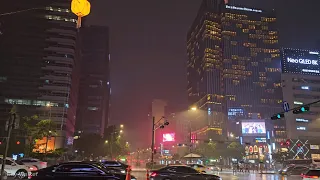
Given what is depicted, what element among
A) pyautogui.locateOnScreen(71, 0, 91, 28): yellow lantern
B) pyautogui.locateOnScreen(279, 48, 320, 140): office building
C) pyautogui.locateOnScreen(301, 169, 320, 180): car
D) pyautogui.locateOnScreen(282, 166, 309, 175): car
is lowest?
pyautogui.locateOnScreen(282, 166, 309, 175): car

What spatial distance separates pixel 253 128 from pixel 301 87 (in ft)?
173

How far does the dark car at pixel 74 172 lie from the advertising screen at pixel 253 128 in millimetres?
71925

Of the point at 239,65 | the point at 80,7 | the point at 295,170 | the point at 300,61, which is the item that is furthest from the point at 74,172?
the point at 239,65

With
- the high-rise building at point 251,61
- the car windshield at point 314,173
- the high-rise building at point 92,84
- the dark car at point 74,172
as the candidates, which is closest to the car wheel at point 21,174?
the dark car at point 74,172

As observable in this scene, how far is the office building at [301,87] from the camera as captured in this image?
114 meters

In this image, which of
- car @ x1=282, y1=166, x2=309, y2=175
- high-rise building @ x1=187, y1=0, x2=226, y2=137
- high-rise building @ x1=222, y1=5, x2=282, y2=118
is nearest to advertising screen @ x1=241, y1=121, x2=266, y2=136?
car @ x1=282, y1=166, x2=309, y2=175

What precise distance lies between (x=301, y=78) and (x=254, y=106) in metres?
54.9

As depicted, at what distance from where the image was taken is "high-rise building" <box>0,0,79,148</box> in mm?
97000

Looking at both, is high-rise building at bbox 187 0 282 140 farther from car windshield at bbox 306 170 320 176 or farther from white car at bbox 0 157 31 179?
white car at bbox 0 157 31 179

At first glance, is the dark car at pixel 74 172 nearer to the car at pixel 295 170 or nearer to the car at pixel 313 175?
the car at pixel 313 175

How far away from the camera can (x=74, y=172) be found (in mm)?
13602

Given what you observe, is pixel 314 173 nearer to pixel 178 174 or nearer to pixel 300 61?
pixel 178 174

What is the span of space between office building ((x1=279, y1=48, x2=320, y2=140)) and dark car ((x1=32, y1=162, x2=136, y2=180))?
11383 centimetres

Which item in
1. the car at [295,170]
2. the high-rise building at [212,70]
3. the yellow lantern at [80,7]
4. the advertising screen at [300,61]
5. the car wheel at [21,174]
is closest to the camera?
the yellow lantern at [80,7]
